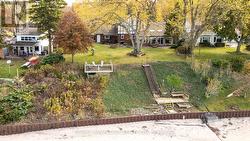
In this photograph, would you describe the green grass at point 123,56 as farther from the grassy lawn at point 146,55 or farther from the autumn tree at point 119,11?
the autumn tree at point 119,11

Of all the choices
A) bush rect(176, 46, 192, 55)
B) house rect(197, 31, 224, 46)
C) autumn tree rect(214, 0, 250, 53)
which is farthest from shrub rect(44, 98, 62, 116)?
house rect(197, 31, 224, 46)

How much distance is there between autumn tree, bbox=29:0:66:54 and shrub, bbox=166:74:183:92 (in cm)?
1638

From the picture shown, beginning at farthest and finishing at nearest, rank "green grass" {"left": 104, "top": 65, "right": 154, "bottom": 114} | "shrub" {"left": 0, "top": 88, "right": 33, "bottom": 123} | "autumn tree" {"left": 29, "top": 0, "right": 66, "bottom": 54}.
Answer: "autumn tree" {"left": 29, "top": 0, "right": 66, "bottom": 54} → "green grass" {"left": 104, "top": 65, "right": 154, "bottom": 114} → "shrub" {"left": 0, "top": 88, "right": 33, "bottom": 123}

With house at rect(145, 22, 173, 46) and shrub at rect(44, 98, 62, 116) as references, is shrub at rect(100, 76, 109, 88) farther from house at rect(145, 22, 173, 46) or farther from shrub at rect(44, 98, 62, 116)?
house at rect(145, 22, 173, 46)

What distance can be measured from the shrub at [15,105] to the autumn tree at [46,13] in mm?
11956

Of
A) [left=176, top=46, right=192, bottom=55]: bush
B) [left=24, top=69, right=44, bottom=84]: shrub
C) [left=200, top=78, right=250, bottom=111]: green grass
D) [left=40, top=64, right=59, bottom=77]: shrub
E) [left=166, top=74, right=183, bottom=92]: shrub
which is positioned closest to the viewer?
[left=200, top=78, right=250, bottom=111]: green grass

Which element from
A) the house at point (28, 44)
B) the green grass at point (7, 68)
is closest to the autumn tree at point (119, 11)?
the house at point (28, 44)

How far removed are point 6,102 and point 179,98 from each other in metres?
18.7

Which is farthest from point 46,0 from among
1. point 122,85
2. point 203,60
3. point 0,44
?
point 203,60

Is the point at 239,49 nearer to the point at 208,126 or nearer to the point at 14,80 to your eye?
the point at 208,126

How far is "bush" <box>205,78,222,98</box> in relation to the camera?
4244 cm

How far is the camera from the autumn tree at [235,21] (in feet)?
150

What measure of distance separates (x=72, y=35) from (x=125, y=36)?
19399 millimetres

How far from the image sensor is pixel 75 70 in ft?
146
